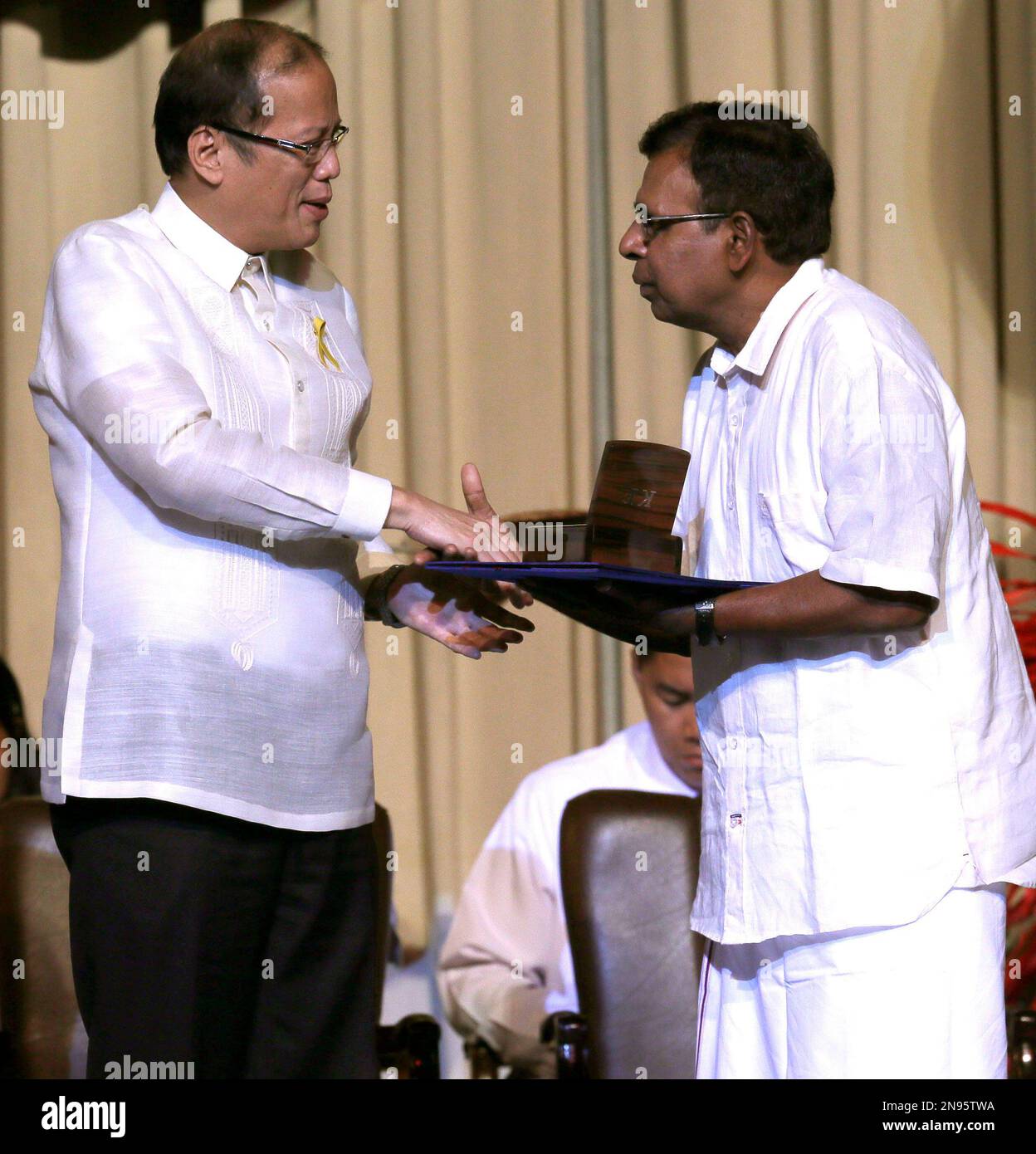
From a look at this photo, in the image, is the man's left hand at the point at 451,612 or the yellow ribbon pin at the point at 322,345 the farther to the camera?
the man's left hand at the point at 451,612

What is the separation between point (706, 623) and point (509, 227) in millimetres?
2112

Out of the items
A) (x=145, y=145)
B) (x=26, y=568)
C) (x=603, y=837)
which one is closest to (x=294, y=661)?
(x=603, y=837)


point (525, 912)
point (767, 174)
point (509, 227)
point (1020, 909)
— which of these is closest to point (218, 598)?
point (767, 174)

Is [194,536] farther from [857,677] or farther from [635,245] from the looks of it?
[857,677]

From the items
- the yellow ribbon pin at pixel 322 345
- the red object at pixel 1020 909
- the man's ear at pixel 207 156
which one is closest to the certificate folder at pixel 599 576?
the yellow ribbon pin at pixel 322 345

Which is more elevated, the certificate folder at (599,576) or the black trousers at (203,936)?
the certificate folder at (599,576)

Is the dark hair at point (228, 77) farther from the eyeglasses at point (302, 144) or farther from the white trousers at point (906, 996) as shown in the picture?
the white trousers at point (906, 996)

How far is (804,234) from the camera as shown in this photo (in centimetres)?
183

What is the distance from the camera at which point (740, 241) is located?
71.0 inches

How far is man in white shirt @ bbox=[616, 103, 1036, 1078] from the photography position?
1.59 metres

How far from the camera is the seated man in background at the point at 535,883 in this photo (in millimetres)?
3098

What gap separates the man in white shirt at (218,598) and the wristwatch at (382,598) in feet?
0.31

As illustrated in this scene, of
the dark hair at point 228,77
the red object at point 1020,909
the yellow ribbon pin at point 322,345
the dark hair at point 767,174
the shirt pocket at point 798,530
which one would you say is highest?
the dark hair at point 228,77

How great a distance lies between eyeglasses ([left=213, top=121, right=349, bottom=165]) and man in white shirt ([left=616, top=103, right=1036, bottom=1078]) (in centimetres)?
49
